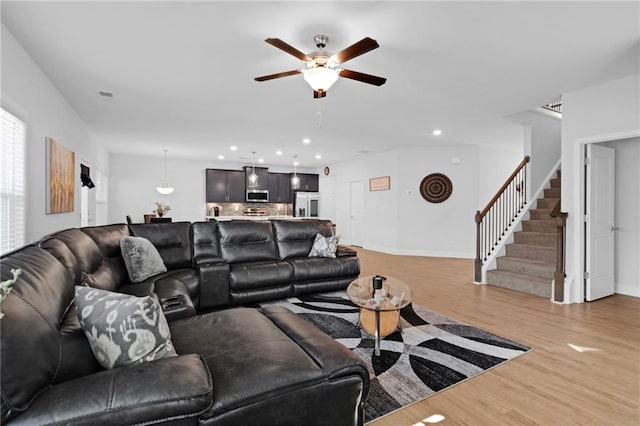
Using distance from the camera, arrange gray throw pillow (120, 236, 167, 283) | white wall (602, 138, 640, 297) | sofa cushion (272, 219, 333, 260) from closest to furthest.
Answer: gray throw pillow (120, 236, 167, 283) → white wall (602, 138, 640, 297) → sofa cushion (272, 219, 333, 260)

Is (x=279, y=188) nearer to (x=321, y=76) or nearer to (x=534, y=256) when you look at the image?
(x=534, y=256)

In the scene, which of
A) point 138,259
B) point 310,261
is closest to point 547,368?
point 310,261

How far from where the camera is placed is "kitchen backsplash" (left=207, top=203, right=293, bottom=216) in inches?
389

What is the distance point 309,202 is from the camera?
1052 centimetres

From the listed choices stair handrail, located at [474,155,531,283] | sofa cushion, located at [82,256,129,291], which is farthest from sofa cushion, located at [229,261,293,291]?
stair handrail, located at [474,155,531,283]

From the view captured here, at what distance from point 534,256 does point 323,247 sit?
10.6 ft

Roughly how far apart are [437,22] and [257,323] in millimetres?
2475

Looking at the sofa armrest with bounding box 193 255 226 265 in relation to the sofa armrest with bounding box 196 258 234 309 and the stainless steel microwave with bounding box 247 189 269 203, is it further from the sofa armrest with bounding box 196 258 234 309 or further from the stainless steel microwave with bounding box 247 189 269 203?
the stainless steel microwave with bounding box 247 189 269 203

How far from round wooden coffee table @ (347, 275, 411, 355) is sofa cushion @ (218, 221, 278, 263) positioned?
1.58 metres

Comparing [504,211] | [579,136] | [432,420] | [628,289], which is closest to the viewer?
[432,420]

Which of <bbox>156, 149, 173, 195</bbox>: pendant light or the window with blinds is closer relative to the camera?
the window with blinds

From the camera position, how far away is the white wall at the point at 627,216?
4.23 metres

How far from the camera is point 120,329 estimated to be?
3.99 ft

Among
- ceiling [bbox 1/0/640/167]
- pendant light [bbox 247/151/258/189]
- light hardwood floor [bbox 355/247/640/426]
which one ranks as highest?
ceiling [bbox 1/0/640/167]
